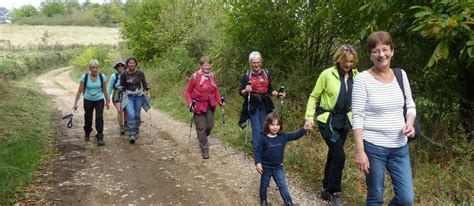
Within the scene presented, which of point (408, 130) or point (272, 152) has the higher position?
point (408, 130)

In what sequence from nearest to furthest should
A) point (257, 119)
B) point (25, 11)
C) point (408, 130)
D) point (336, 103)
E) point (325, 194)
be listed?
point (408, 130) < point (336, 103) < point (325, 194) < point (257, 119) < point (25, 11)

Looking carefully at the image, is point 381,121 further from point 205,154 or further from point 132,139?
point 132,139

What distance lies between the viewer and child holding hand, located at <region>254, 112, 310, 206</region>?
5.25 m

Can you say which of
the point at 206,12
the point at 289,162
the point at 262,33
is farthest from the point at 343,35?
the point at 206,12

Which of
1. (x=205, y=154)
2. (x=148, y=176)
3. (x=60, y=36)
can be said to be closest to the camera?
(x=148, y=176)

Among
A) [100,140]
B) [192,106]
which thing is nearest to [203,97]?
[192,106]

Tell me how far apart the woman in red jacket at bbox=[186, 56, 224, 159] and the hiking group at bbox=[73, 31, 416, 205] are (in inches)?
0.7

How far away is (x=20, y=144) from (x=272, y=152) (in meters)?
5.69

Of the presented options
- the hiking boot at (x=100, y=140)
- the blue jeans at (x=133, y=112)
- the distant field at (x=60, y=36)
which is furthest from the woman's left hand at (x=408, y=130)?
the distant field at (x=60, y=36)

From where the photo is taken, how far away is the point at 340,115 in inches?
195

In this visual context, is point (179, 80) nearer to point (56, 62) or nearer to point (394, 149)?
point (394, 149)

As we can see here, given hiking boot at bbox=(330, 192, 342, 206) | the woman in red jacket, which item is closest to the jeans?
the woman in red jacket

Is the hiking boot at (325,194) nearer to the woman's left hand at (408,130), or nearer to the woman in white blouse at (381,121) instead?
the woman in white blouse at (381,121)

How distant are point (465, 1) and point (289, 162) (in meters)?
3.79
